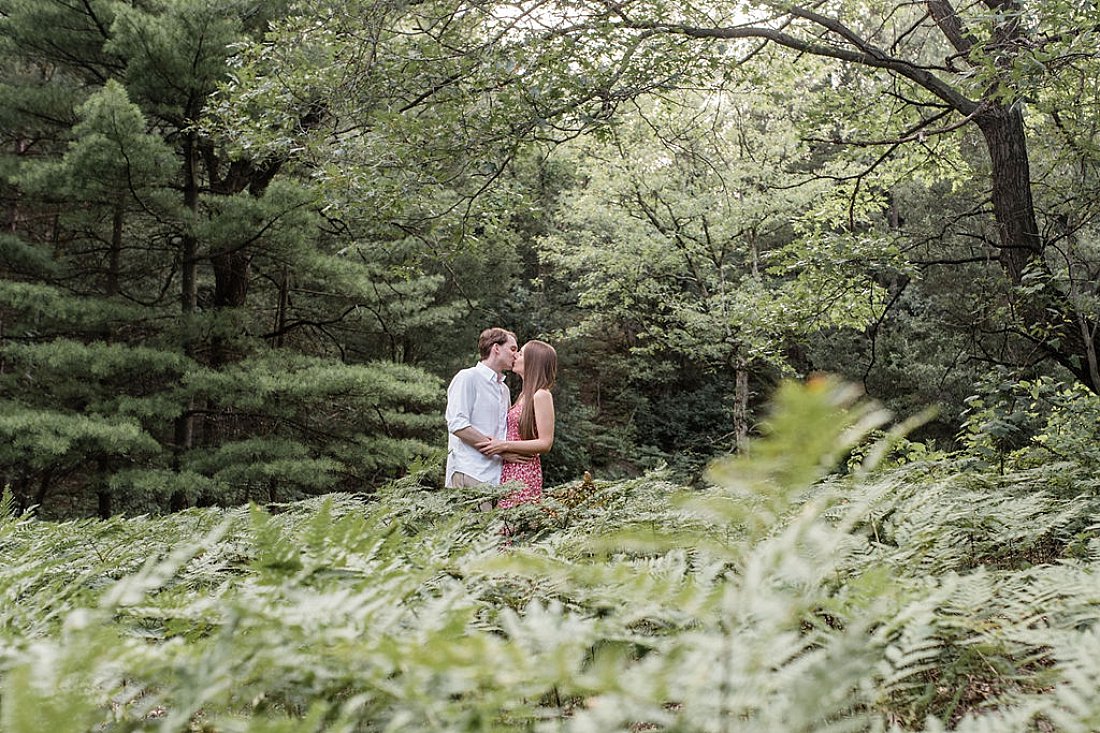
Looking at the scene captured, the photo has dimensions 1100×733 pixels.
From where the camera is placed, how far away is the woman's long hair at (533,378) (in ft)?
16.2

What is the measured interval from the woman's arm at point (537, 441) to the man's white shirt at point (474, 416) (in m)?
0.14

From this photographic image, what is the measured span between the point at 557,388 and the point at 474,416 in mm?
13617

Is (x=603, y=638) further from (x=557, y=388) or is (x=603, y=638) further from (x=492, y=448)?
(x=557, y=388)

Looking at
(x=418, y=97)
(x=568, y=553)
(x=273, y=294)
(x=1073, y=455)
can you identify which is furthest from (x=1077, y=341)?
(x=273, y=294)

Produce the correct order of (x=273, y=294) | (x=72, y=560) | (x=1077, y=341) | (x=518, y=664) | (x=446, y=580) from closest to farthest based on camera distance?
(x=518, y=664)
(x=446, y=580)
(x=72, y=560)
(x=1077, y=341)
(x=273, y=294)

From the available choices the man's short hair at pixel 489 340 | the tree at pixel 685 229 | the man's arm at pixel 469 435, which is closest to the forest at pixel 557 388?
the tree at pixel 685 229

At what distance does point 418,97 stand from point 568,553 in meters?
5.12

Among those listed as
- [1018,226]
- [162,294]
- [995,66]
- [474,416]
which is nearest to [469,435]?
[474,416]

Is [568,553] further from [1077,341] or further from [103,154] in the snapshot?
[103,154]

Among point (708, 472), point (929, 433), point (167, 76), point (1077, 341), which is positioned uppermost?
point (167, 76)

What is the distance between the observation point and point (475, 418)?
4598 mm

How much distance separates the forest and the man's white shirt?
68cm

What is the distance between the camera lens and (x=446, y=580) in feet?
3.73

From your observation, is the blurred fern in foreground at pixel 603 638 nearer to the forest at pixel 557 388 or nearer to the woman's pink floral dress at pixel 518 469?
the forest at pixel 557 388
